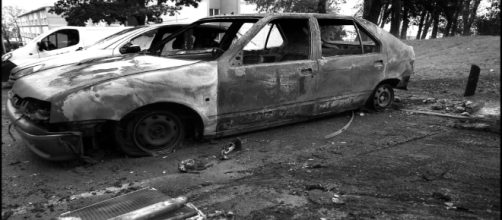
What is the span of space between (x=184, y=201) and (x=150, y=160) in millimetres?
1178

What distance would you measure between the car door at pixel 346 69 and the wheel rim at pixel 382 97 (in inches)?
11.3

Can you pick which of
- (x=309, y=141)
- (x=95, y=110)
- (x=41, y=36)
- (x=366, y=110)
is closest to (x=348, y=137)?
(x=309, y=141)

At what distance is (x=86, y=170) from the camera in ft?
11.9

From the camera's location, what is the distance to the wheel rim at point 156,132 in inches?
152

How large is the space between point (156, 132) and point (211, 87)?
70 cm

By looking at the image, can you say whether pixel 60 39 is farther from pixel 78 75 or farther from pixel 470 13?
pixel 470 13

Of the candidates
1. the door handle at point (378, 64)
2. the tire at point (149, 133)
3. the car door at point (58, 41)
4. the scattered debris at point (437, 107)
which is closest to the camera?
the tire at point (149, 133)

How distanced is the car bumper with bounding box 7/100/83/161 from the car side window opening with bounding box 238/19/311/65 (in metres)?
1.97

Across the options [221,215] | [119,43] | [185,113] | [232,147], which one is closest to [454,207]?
[221,215]

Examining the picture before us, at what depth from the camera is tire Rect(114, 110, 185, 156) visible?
3.78 metres

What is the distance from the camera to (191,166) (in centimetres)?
365

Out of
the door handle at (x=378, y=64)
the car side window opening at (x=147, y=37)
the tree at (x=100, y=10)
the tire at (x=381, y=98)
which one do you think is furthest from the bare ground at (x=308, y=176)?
the tree at (x=100, y=10)

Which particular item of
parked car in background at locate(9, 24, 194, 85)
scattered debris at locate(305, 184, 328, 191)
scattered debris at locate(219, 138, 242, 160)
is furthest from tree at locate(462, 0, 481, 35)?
parked car in background at locate(9, 24, 194, 85)

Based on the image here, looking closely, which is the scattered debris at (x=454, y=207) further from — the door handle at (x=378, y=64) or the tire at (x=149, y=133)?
the door handle at (x=378, y=64)
